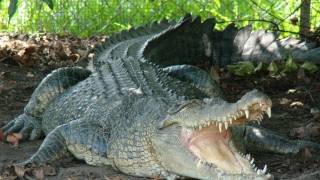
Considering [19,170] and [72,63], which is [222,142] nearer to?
[19,170]

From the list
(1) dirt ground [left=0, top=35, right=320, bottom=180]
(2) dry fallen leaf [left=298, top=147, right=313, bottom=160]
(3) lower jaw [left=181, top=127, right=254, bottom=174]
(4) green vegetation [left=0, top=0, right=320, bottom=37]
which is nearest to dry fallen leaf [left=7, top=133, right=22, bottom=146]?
(1) dirt ground [left=0, top=35, right=320, bottom=180]

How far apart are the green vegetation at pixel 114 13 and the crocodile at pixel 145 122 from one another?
2522mm

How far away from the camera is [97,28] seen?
9273 millimetres

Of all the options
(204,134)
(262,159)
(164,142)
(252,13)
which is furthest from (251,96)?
(252,13)

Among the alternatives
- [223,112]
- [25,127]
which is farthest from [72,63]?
[223,112]

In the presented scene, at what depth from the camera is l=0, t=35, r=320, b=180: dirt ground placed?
13.0ft

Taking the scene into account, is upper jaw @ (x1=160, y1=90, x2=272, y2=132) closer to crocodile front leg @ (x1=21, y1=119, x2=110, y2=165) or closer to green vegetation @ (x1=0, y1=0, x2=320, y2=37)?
crocodile front leg @ (x1=21, y1=119, x2=110, y2=165)

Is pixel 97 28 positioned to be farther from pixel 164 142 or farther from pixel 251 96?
pixel 251 96

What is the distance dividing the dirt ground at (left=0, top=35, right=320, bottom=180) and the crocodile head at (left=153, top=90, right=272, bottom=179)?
0.41 metres

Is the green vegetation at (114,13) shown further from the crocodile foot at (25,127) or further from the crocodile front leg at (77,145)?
the crocodile front leg at (77,145)

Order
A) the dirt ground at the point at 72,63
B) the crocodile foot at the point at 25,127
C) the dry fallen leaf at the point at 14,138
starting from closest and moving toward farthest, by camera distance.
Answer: the dirt ground at the point at 72,63, the dry fallen leaf at the point at 14,138, the crocodile foot at the point at 25,127

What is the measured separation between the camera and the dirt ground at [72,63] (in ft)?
13.0

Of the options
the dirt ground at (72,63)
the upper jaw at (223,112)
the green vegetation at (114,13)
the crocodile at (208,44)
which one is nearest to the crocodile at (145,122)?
the upper jaw at (223,112)

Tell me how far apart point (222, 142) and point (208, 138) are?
76 mm
